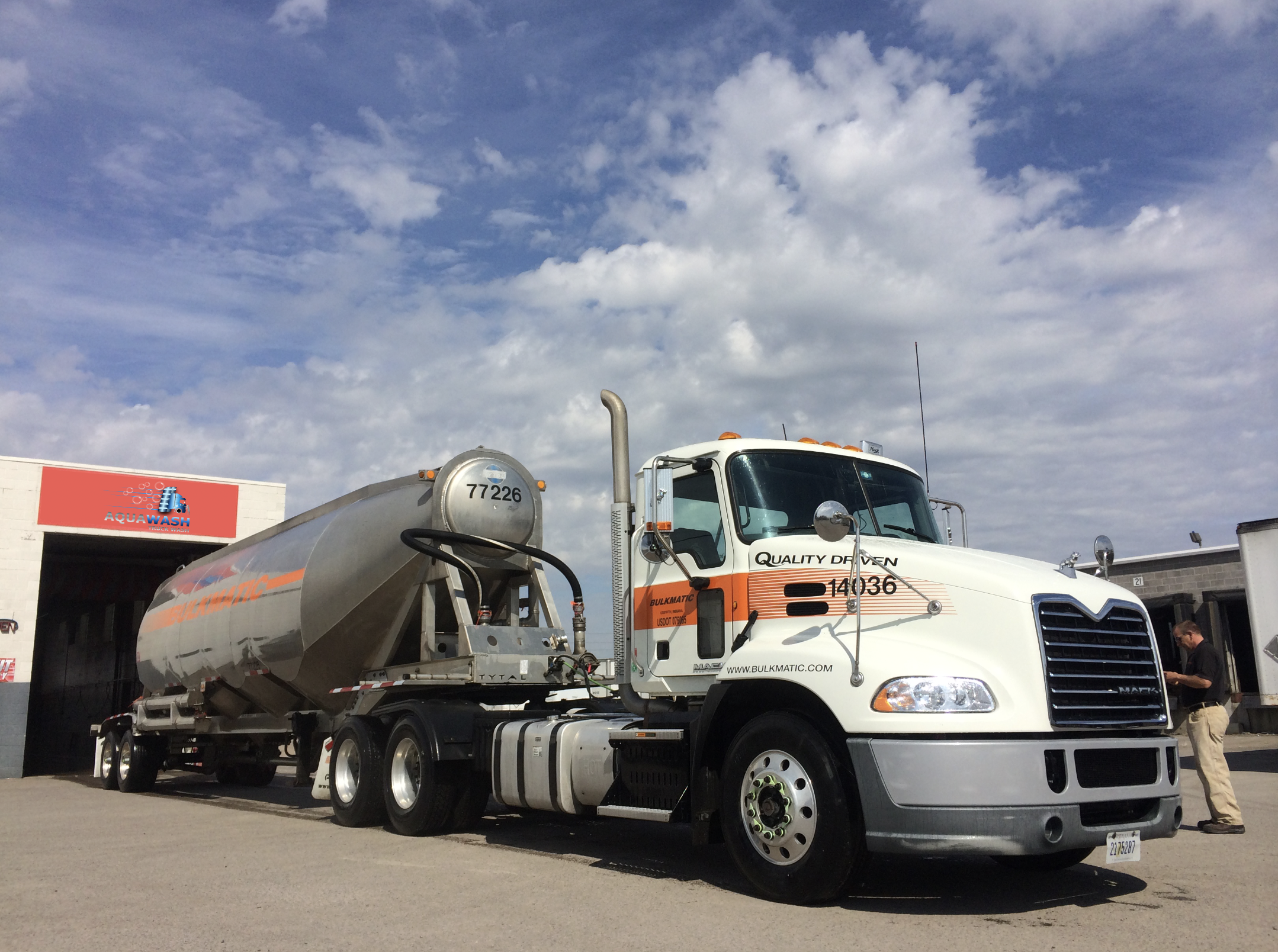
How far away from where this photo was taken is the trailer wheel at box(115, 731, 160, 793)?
18.1m

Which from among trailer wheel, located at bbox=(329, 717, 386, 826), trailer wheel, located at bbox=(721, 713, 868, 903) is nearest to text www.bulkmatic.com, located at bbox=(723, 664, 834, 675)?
trailer wheel, located at bbox=(721, 713, 868, 903)

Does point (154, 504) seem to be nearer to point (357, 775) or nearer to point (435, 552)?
point (357, 775)

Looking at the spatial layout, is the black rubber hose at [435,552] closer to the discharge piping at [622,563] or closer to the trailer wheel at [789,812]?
the discharge piping at [622,563]

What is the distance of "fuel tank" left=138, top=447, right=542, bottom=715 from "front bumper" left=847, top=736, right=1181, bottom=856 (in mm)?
5798

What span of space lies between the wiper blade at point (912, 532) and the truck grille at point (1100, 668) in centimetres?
161

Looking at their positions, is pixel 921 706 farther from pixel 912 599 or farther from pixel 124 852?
pixel 124 852

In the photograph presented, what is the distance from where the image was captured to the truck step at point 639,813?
24.4ft

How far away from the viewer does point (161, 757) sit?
18.1 meters

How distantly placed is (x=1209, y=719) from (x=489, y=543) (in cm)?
714

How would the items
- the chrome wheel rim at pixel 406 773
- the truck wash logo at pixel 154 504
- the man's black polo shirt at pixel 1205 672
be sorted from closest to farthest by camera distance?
the man's black polo shirt at pixel 1205 672 < the chrome wheel rim at pixel 406 773 < the truck wash logo at pixel 154 504

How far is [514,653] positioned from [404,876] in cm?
338

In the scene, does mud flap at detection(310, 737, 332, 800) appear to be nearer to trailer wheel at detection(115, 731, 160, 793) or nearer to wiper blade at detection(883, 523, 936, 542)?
wiper blade at detection(883, 523, 936, 542)

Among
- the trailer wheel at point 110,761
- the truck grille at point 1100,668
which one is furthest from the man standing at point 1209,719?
the trailer wheel at point 110,761

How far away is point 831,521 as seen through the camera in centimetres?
627
